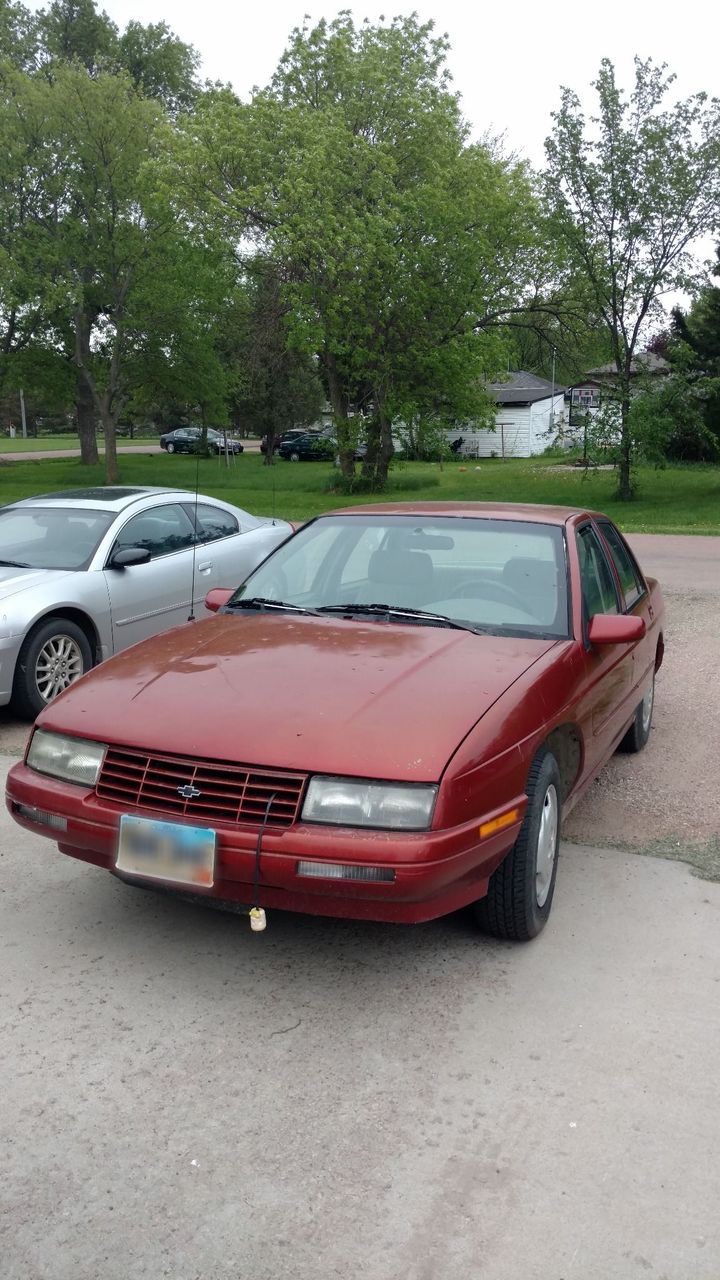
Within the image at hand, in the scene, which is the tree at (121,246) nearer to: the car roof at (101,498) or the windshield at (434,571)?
the car roof at (101,498)

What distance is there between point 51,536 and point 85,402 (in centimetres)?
3446

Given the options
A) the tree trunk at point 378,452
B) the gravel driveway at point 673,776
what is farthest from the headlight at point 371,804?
the tree trunk at point 378,452

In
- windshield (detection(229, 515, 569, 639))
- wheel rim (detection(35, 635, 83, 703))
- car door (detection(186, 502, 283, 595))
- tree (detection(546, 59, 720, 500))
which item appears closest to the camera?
windshield (detection(229, 515, 569, 639))

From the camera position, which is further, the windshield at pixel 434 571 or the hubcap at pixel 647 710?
the hubcap at pixel 647 710

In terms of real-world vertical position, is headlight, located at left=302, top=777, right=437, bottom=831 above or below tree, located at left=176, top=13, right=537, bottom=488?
below

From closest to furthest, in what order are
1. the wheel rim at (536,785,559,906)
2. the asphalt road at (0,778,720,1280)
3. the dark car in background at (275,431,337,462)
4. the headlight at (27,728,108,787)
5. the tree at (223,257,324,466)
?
1. the asphalt road at (0,778,720,1280)
2. the headlight at (27,728,108,787)
3. the wheel rim at (536,785,559,906)
4. the tree at (223,257,324,466)
5. the dark car in background at (275,431,337,462)

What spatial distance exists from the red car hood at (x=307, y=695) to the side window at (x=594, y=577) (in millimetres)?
582

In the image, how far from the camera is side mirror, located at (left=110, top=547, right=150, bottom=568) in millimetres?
7008

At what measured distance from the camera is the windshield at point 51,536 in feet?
23.8

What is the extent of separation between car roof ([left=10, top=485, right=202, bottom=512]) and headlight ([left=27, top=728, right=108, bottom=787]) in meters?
4.19

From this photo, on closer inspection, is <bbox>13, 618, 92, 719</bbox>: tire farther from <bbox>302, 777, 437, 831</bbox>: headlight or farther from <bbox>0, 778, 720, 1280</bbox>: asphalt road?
<bbox>302, 777, 437, 831</bbox>: headlight

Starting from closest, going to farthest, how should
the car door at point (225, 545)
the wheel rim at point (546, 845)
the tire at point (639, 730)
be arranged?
the wheel rim at point (546, 845), the tire at point (639, 730), the car door at point (225, 545)

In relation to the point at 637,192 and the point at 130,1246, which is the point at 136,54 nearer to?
the point at 637,192

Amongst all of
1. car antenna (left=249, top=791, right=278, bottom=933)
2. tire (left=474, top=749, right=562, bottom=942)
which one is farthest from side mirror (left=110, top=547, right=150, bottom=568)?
car antenna (left=249, top=791, right=278, bottom=933)
